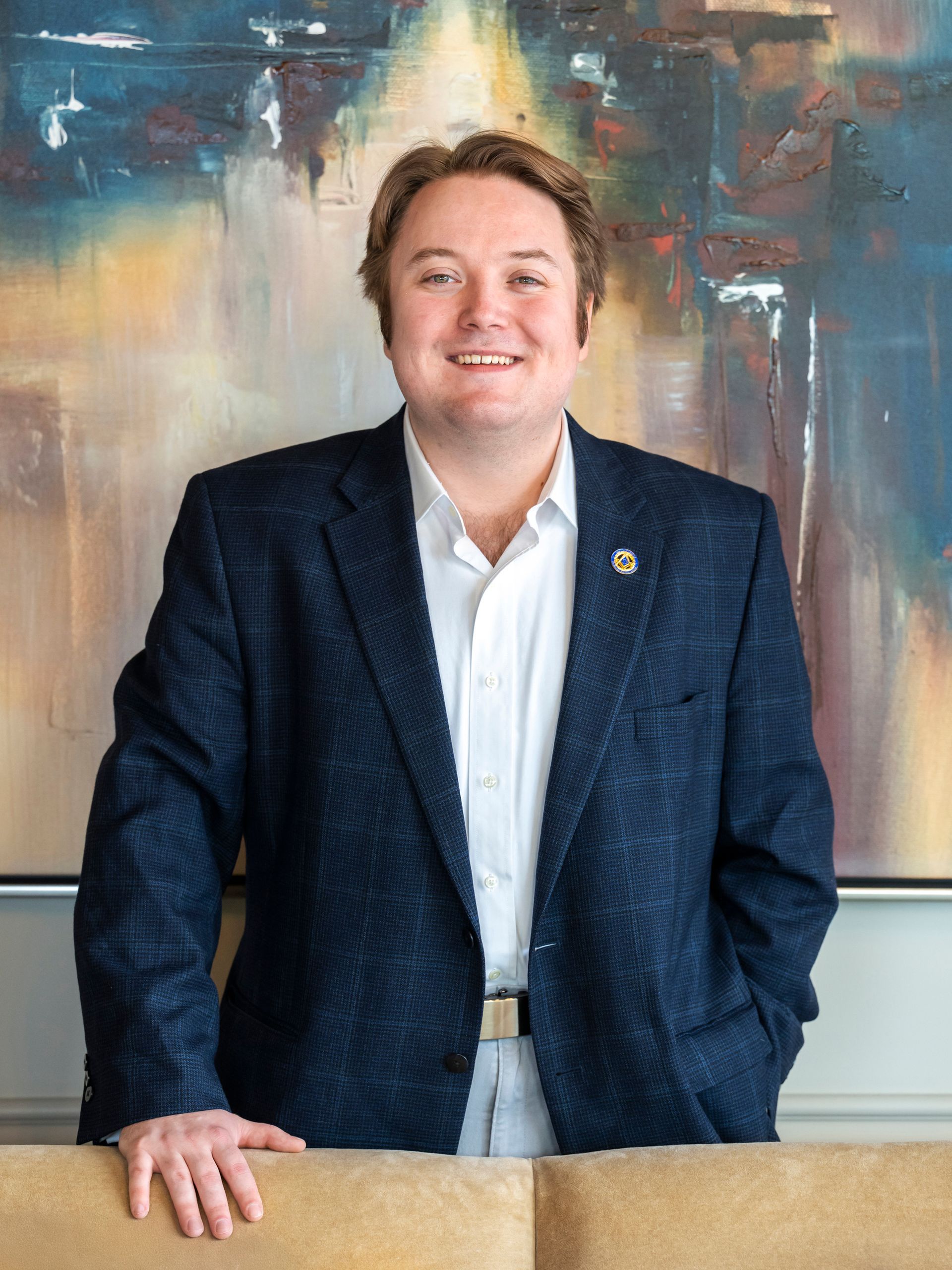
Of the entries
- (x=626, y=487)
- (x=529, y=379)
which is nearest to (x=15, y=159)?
(x=529, y=379)

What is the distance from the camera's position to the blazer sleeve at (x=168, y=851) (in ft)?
4.79

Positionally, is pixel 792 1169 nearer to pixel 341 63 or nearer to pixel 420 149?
pixel 420 149

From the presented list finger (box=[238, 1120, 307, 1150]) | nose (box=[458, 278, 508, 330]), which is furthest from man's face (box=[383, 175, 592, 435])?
finger (box=[238, 1120, 307, 1150])

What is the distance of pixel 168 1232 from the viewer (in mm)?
1312

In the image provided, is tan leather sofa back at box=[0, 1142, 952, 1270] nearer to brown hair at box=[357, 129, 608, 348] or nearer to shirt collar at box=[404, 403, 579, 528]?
shirt collar at box=[404, 403, 579, 528]

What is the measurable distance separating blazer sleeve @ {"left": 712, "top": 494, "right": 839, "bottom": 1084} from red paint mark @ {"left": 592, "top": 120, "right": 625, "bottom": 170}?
2.31 ft

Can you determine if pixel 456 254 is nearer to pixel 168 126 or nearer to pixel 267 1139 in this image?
pixel 168 126

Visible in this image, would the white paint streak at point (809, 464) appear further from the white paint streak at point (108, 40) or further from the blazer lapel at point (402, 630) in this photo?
the white paint streak at point (108, 40)

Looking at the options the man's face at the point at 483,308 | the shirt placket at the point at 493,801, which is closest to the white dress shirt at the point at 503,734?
the shirt placket at the point at 493,801

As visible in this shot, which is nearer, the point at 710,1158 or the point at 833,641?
the point at 710,1158

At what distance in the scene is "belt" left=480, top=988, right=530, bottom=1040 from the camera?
1.55m

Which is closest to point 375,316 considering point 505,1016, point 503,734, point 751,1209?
point 503,734

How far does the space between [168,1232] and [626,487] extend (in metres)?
1.12

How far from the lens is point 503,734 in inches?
61.4
